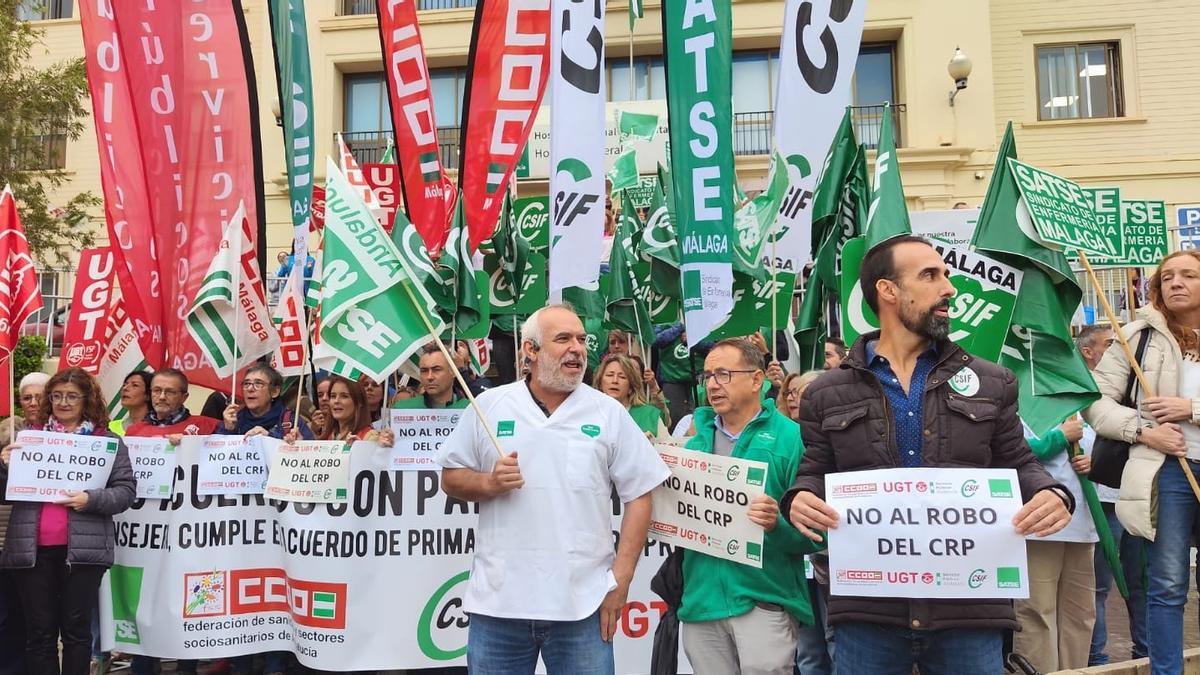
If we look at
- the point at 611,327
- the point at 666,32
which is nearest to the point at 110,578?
the point at 611,327

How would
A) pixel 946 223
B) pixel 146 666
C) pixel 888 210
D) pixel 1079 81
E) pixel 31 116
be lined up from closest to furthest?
pixel 888 210, pixel 146 666, pixel 946 223, pixel 31 116, pixel 1079 81

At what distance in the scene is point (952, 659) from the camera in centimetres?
273

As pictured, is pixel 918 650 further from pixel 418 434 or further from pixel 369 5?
pixel 369 5

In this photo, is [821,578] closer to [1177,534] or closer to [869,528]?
[869,528]

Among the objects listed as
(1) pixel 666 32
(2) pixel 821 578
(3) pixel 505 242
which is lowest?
(2) pixel 821 578

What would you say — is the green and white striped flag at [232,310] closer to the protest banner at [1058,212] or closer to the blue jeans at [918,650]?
the blue jeans at [918,650]

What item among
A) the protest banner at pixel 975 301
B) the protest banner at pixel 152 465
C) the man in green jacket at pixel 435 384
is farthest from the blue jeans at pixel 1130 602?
the protest banner at pixel 152 465

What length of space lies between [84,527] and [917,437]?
4.69 m

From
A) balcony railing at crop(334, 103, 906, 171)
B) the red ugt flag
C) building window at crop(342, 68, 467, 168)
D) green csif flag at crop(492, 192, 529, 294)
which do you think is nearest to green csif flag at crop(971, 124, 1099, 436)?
green csif flag at crop(492, 192, 529, 294)

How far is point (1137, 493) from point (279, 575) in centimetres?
470

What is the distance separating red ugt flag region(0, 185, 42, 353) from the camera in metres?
6.54

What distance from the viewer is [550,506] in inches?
137

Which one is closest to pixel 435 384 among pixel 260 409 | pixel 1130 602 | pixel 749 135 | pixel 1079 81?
pixel 260 409

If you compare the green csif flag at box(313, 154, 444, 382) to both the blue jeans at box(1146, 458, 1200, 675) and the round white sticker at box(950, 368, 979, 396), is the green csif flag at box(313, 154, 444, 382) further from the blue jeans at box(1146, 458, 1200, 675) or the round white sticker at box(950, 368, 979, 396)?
the blue jeans at box(1146, 458, 1200, 675)
